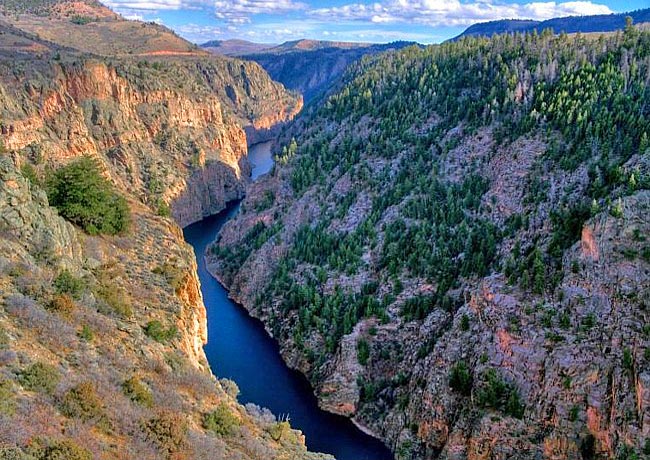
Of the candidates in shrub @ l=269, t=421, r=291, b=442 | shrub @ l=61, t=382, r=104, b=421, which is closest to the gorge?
shrub @ l=61, t=382, r=104, b=421

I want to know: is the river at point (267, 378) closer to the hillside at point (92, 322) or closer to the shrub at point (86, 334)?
the hillside at point (92, 322)

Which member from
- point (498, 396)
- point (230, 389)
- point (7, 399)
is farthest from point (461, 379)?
point (7, 399)

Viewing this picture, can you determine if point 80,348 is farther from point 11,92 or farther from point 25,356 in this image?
point 11,92

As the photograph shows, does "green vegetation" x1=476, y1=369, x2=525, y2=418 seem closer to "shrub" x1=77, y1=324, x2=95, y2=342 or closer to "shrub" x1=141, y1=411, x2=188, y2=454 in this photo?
"shrub" x1=141, y1=411, x2=188, y2=454

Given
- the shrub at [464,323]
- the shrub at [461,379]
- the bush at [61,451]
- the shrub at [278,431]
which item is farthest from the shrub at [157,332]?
the shrub at [464,323]

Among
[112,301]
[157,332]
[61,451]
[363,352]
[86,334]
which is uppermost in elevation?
[61,451]

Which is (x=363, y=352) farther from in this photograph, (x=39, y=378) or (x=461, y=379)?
(x=39, y=378)

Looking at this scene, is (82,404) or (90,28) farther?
(90,28)
